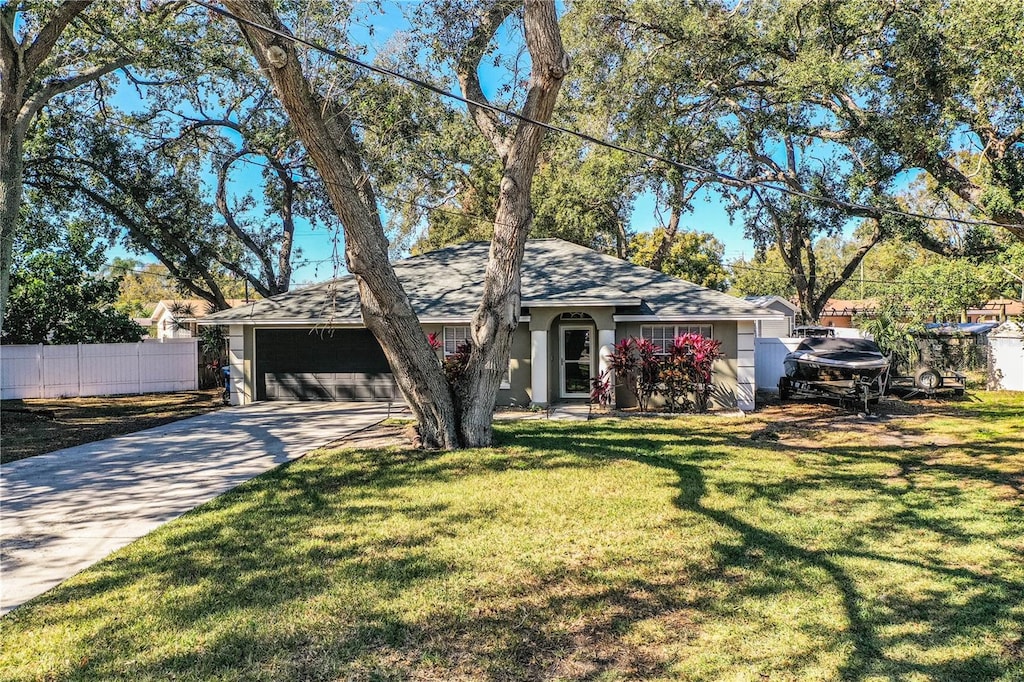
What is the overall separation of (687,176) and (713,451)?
429 inches

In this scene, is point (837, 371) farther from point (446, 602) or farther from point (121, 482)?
point (121, 482)

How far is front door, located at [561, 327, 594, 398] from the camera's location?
1462 cm

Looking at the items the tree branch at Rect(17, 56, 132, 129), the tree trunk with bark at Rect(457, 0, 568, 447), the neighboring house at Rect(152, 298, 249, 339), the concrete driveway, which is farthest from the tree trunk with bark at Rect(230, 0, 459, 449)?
the neighboring house at Rect(152, 298, 249, 339)

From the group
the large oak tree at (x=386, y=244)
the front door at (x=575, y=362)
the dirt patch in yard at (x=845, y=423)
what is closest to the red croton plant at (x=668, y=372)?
the front door at (x=575, y=362)

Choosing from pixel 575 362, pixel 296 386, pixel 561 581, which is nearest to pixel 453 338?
pixel 575 362

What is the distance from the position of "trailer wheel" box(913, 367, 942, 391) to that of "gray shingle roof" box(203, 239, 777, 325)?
5.69m

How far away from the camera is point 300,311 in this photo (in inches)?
592

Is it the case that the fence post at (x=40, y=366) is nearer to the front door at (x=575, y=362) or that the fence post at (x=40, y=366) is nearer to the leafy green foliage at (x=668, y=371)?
the front door at (x=575, y=362)

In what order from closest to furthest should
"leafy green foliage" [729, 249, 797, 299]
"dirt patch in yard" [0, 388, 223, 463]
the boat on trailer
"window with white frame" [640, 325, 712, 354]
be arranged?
"dirt patch in yard" [0, 388, 223, 463]
the boat on trailer
"window with white frame" [640, 325, 712, 354]
"leafy green foliage" [729, 249, 797, 299]

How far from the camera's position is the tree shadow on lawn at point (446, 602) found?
3.40 m

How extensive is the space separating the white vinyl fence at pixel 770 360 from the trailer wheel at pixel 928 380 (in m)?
3.28

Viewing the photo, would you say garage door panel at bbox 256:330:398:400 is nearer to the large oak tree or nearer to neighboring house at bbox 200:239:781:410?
neighboring house at bbox 200:239:781:410

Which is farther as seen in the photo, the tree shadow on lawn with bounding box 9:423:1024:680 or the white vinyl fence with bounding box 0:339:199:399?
the white vinyl fence with bounding box 0:339:199:399

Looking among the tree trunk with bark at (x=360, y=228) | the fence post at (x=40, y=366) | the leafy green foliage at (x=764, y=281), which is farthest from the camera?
the leafy green foliage at (x=764, y=281)
